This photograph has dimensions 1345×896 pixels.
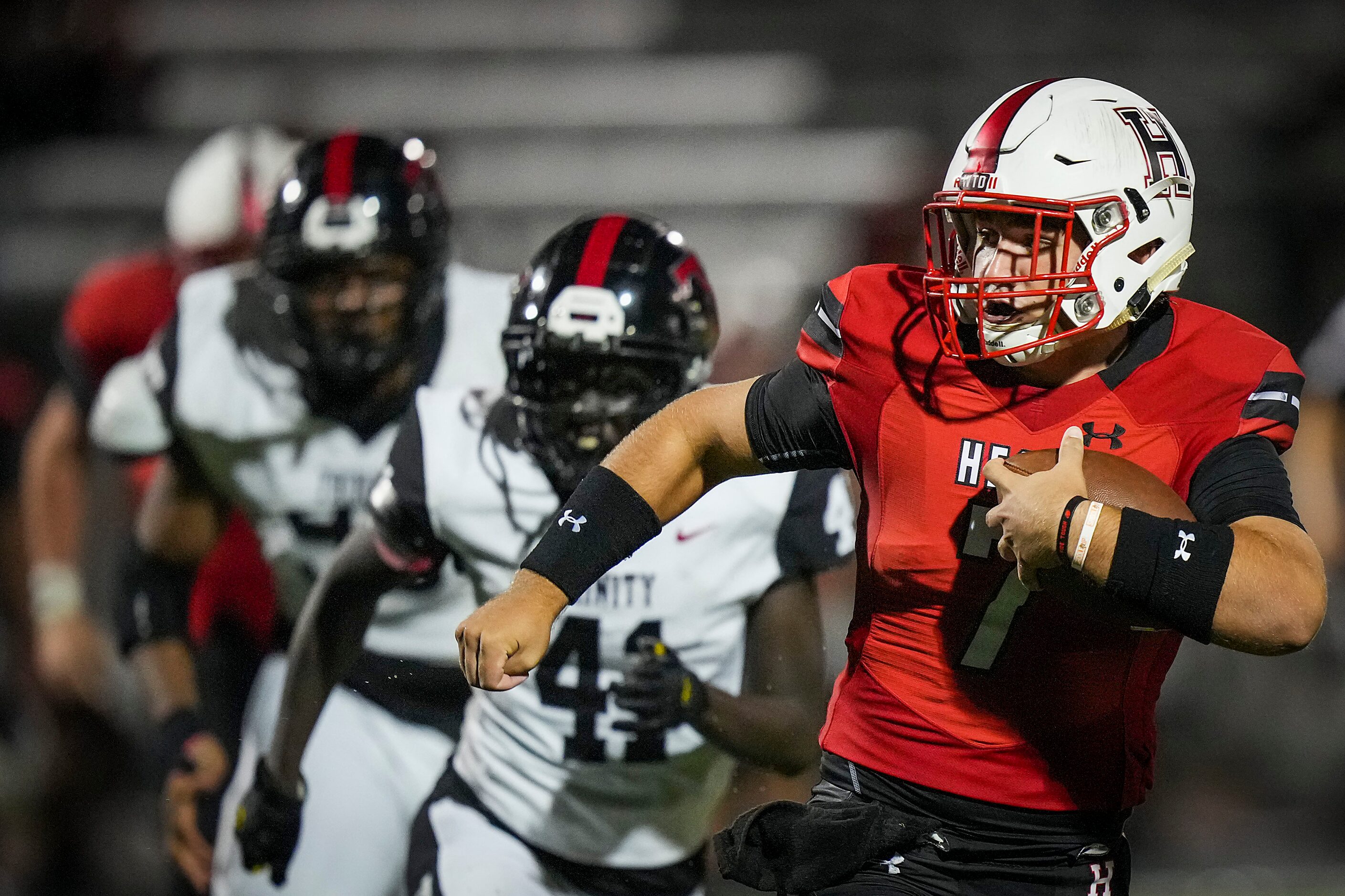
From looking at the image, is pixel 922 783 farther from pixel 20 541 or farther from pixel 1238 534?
pixel 20 541

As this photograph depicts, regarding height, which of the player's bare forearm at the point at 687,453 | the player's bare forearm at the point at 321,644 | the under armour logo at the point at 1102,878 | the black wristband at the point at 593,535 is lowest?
the player's bare forearm at the point at 321,644

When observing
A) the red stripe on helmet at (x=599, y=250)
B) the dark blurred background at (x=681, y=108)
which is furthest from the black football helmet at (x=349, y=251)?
the dark blurred background at (x=681, y=108)

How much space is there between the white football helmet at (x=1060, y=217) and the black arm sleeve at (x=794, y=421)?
8.0 inches

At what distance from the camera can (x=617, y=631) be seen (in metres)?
2.94

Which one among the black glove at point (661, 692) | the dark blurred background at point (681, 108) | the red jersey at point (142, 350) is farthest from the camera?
the dark blurred background at point (681, 108)

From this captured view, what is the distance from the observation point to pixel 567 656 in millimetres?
2963

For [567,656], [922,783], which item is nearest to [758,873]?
[922,783]

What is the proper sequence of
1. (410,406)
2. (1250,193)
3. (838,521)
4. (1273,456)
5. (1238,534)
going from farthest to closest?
(1250,193) < (410,406) < (838,521) < (1273,456) < (1238,534)

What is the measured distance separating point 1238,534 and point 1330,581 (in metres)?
5.61

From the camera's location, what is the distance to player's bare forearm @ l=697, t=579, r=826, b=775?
291cm

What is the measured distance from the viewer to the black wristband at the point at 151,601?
3.90m

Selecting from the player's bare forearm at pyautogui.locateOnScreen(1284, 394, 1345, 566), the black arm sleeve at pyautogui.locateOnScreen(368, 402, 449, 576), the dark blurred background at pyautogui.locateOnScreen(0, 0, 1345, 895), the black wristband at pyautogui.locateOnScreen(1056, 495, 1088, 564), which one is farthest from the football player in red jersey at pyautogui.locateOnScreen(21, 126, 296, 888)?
the dark blurred background at pyautogui.locateOnScreen(0, 0, 1345, 895)

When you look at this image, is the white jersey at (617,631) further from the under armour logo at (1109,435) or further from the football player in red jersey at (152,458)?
the football player in red jersey at (152,458)

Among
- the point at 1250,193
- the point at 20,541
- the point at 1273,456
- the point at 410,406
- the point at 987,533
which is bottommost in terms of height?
the point at 20,541
